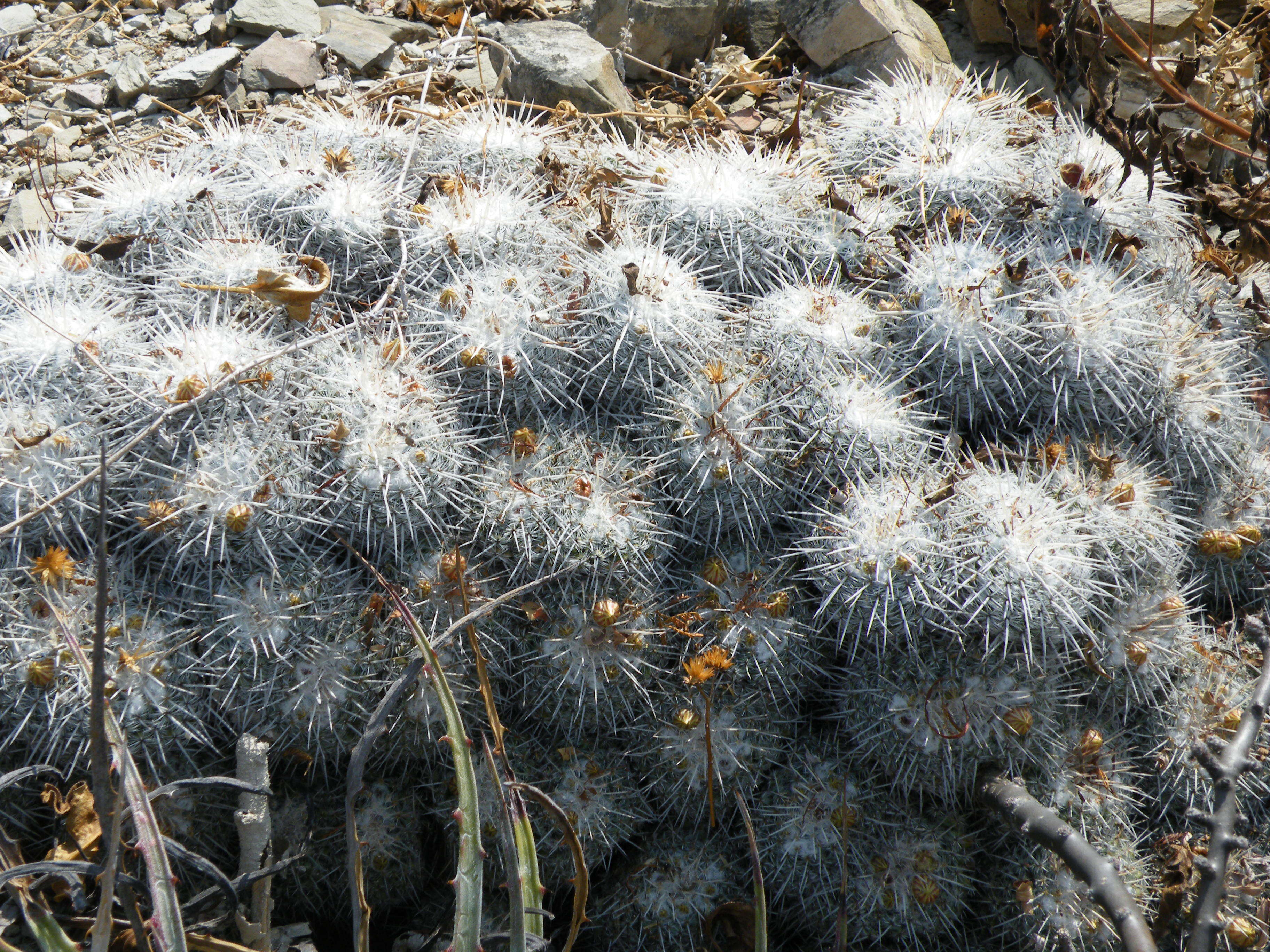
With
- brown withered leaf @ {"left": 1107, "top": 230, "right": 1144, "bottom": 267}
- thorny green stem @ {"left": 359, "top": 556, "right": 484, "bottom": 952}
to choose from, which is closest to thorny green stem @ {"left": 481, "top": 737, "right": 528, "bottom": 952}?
thorny green stem @ {"left": 359, "top": 556, "right": 484, "bottom": 952}

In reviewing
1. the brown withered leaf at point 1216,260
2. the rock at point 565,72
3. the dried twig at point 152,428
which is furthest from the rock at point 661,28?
the dried twig at point 152,428

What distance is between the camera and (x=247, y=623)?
2.25 metres

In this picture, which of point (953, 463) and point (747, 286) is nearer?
point (953, 463)

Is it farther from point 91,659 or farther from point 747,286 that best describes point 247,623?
point 747,286

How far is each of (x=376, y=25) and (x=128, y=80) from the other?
116cm

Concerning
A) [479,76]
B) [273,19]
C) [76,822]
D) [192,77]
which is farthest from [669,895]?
[273,19]

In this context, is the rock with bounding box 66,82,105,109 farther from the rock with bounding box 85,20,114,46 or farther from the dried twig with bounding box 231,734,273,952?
the dried twig with bounding box 231,734,273,952

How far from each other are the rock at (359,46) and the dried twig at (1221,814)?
416 centimetres

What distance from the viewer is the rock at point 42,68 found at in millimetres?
4160

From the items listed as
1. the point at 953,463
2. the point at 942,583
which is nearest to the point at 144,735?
the point at 942,583

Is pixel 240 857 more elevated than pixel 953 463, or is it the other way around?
pixel 953 463

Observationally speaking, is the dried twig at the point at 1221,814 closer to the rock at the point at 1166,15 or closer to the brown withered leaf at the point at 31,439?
the brown withered leaf at the point at 31,439

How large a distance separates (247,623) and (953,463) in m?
1.85

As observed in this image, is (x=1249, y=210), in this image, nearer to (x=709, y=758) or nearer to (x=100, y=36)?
(x=709, y=758)
